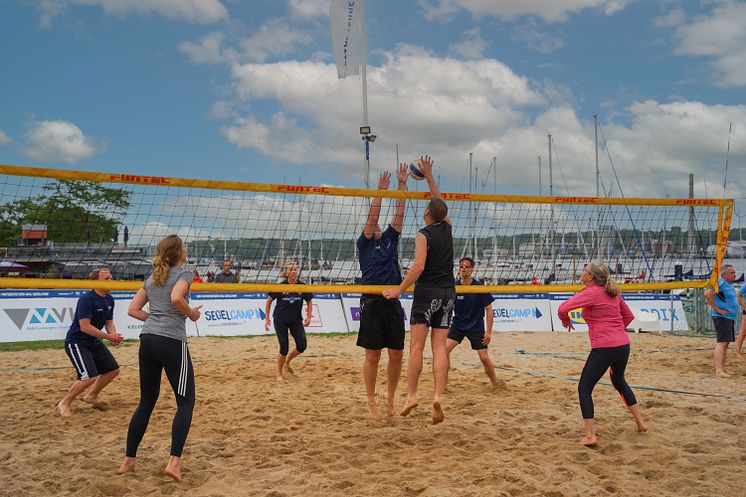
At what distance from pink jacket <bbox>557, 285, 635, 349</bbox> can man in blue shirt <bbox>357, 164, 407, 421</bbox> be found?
1.45 metres

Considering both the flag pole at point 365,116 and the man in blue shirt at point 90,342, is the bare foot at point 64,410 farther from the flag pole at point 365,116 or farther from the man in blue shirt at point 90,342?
the flag pole at point 365,116

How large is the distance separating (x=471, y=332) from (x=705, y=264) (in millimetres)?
3259

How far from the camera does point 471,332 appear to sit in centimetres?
713

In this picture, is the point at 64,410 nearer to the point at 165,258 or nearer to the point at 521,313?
the point at 165,258

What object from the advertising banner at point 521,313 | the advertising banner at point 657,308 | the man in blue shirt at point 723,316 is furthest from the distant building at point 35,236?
the advertising banner at point 657,308

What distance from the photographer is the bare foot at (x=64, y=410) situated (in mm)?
5945

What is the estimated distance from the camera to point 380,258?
5.54 m

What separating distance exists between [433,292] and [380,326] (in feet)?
2.14

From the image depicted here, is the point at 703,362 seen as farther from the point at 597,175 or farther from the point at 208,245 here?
the point at 597,175

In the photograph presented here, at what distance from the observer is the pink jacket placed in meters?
Answer: 4.91

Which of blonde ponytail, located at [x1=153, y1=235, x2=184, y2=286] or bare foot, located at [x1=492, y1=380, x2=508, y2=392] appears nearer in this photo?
blonde ponytail, located at [x1=153, y1=235, x2=184, y2=286]

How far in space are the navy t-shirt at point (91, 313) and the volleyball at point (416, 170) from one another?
3.29 metres

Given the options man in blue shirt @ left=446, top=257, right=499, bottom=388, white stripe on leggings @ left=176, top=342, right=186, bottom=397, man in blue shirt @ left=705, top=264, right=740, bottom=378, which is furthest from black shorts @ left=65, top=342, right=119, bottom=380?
man in blue shirt @ left=705, top=264, right=740, bottom=378

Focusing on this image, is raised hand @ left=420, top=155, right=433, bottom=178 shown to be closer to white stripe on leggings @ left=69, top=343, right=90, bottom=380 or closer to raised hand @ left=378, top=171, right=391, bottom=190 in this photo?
raised hand @ left=378, top=171, right=391, bottom=190
